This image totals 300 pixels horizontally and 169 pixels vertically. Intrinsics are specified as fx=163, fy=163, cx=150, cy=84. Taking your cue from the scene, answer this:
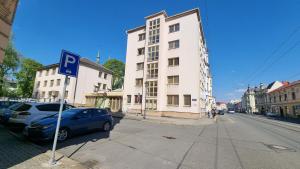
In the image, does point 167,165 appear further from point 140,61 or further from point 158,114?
point 140,61

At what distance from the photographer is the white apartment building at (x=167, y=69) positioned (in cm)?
2373

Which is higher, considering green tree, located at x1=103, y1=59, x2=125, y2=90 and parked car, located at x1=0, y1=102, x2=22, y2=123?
green tree, located at x1=103, y1=59, x2=125, y2=90

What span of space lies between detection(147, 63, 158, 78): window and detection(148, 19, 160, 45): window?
13.1ft

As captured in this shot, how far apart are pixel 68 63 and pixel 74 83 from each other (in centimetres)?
3174

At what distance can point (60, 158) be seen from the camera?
17.2 ft

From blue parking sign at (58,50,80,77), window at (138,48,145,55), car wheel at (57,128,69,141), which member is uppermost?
window at (138,48,145,55)

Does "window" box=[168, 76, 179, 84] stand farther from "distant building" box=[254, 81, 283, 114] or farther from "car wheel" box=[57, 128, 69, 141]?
"distant building" box=[254, 81, 283, 114]

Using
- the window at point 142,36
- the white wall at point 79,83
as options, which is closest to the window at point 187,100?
the window at point 142,36

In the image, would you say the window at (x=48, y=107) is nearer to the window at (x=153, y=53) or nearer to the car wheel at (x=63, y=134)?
the car wheel at (x=63, y=134)

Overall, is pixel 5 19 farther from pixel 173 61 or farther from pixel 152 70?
pixel 173 61

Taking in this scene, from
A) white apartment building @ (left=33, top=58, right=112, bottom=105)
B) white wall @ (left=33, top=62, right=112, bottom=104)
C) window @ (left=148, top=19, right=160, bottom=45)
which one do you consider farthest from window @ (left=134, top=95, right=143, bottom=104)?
white wall @ (left=33, top=62, right=112, bottom=104)

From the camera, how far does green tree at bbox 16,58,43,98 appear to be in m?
44.9

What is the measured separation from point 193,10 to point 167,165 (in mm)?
25281

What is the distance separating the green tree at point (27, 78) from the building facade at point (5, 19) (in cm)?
4780
